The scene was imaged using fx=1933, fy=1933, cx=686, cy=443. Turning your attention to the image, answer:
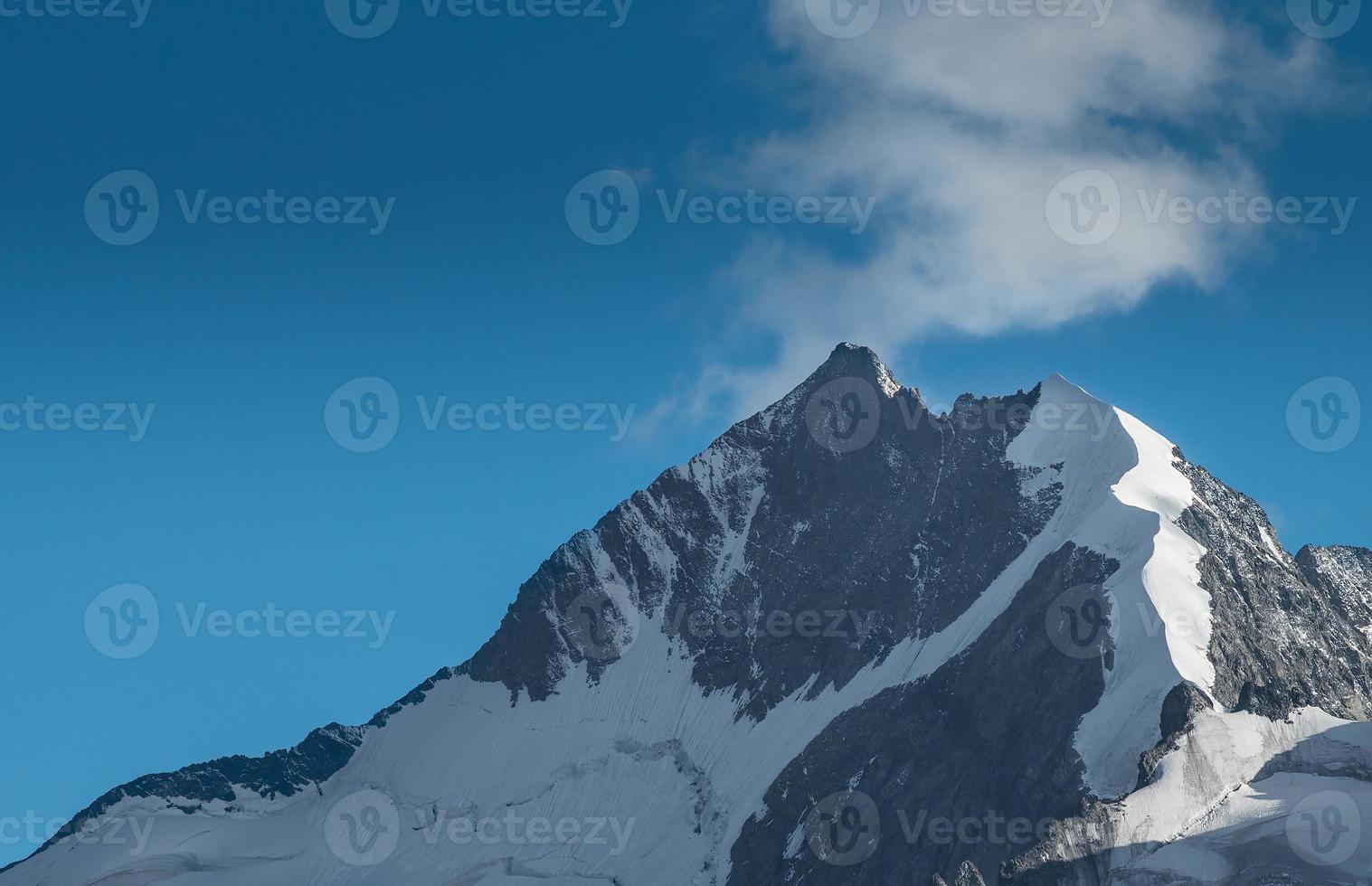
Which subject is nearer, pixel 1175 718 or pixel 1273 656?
pixel 1175 718

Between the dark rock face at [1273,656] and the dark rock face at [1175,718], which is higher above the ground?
the dark rock face at [1273,656]

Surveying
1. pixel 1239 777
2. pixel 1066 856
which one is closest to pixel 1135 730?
pixel 1239 777

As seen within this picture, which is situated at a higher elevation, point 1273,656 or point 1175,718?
point 1273,656

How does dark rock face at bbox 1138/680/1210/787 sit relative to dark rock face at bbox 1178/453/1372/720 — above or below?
below

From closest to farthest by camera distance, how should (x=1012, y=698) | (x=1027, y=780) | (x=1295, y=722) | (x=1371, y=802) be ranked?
(x=1371, y=802), (x=1295, y=722), (x=1027, y=780), (x=1012, y=698)

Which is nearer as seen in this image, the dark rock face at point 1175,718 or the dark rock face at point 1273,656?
the dark rock face at point 1175,718

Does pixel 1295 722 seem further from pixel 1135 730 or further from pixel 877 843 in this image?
pixel 877 843

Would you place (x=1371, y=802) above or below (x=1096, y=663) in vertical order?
below

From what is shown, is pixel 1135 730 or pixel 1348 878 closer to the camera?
pixel 1348 878

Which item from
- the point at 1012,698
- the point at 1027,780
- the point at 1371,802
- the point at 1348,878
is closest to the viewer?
the point at 1348,878

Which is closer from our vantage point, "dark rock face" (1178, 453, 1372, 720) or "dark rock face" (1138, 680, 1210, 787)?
"dark rock face" (1138, 680, 1210, 787)

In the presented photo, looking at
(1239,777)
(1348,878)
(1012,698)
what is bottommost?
(1348,878)
